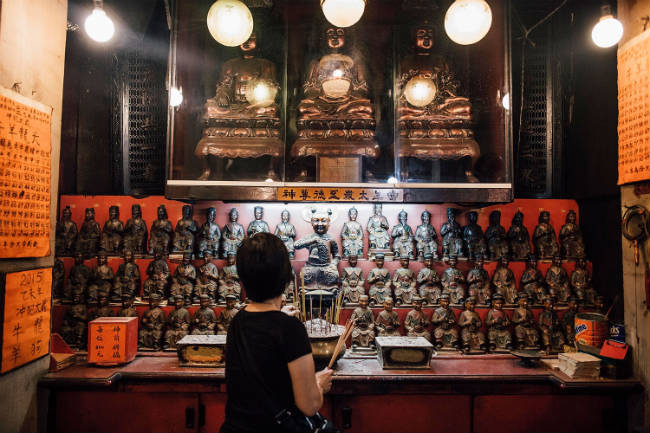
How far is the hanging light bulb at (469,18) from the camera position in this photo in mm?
3000

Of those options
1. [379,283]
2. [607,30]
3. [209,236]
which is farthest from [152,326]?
[607,30]

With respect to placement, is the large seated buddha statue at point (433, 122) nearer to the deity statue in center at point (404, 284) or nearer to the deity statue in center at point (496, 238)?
the deity statue in center at point (496, 238)

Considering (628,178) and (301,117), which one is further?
(301,117)

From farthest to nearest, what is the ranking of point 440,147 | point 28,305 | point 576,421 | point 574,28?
point 574,28
point 440,147
point 576,421
point 28,305

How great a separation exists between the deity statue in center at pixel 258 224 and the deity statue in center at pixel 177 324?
3.28ft

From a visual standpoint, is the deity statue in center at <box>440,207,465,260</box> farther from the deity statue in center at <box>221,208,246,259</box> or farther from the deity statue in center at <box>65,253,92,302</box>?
the deity statue in center at <box>65,253,92,302</box>

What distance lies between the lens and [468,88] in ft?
14.4

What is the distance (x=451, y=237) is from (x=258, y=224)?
211cm

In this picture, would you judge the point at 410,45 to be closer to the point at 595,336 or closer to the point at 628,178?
the point at 628,178

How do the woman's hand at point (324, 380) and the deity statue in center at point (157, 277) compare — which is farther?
the deity statue in center at point (157, 277)

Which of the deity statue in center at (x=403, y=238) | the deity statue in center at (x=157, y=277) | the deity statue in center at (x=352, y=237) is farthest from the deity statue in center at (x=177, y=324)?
the deity statue in center at (x=403, y=238)

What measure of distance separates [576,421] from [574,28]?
4.37 meters

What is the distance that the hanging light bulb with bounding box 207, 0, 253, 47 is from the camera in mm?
3338

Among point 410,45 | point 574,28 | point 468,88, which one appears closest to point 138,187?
point 410,45
